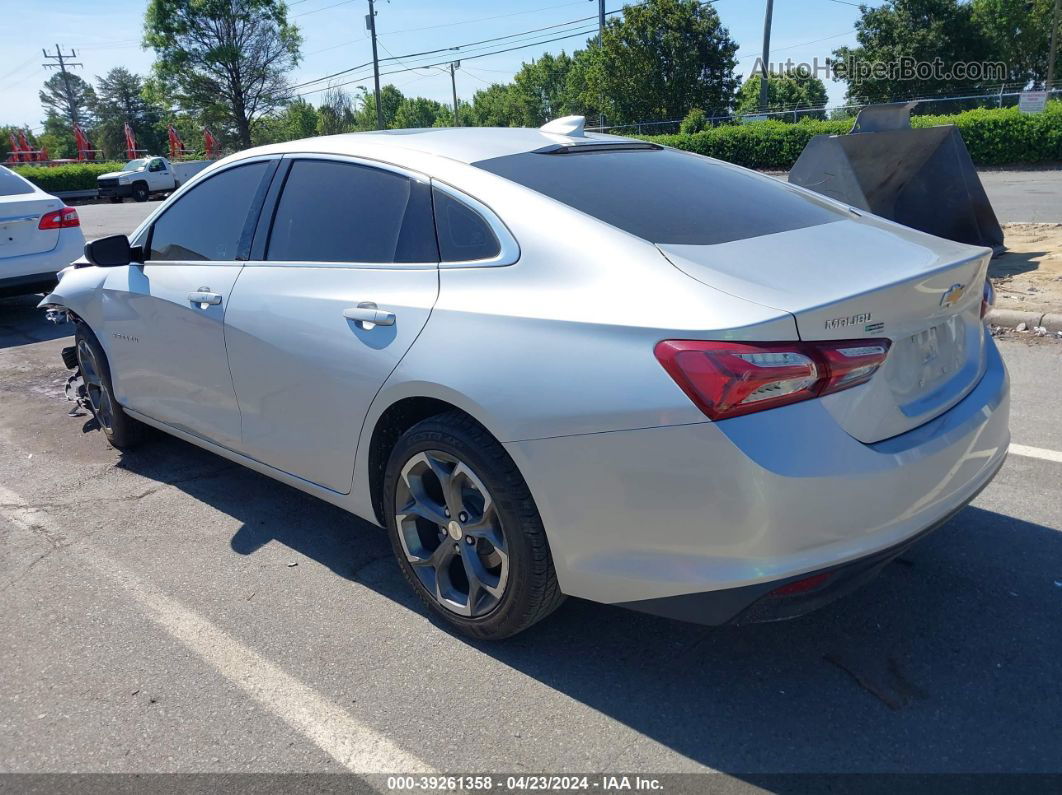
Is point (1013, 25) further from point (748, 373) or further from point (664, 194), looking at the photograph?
point (748, 373)

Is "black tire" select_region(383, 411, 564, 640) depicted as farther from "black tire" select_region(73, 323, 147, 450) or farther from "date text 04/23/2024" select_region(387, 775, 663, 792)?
"black tire" select_region(73, 323, 147, 450)

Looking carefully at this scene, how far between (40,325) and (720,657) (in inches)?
339

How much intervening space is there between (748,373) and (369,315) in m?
1.37

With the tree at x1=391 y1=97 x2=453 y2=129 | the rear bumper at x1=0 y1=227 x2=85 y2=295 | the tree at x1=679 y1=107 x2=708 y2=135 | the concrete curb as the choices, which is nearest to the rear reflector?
the concrete curb

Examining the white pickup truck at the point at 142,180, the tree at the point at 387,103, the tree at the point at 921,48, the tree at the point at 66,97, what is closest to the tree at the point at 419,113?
the tree at the point at 387,103

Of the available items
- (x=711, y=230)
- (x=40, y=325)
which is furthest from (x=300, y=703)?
(x=40, y=325)

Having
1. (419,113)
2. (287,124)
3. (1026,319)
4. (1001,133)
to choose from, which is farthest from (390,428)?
(419,113)

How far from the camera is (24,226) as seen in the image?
8.51 m

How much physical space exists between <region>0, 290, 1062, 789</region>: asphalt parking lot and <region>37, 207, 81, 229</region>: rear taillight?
5.96m

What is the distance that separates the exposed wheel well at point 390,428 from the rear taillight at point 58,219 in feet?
23.8

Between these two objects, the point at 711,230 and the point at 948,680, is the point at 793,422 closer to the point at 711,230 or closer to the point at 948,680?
the point at 711,230

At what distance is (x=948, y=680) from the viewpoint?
260cm

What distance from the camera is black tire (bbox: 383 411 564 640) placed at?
2.55 metres

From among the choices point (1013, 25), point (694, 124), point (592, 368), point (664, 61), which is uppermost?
point (1013, 25)
